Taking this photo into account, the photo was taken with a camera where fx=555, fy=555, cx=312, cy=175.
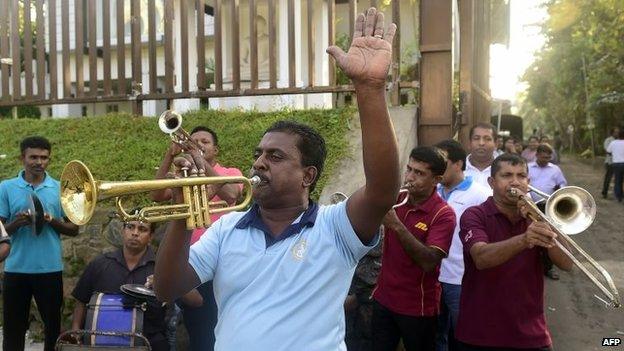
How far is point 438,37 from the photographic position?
5785mm

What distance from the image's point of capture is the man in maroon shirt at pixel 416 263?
3605 mm

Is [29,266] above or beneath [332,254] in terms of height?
beneath

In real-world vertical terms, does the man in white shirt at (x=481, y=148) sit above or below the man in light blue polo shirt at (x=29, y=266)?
above

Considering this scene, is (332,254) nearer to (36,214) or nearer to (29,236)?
(36,214)

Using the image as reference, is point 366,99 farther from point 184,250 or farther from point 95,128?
point 95,128

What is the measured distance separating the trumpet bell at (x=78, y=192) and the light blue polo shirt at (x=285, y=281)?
0.43 meters

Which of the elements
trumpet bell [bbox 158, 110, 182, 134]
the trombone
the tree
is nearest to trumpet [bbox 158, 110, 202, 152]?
trumpet bell [bbox 158, 110, 182, 134]

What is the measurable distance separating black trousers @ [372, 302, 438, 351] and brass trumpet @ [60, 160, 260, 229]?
2016 millimetres

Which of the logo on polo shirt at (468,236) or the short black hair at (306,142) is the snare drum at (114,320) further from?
the logo on polo shirt at (468,236)

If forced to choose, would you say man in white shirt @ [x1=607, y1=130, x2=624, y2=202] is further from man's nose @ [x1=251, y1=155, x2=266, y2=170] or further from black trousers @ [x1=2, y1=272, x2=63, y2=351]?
man's nose @ [x1=251, y1=155, x2=266, y2=170]

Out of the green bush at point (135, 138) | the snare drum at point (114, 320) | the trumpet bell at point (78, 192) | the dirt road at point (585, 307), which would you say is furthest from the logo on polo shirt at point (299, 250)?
the dirt road at point (585, 307)

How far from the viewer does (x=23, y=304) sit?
4590 millimetres

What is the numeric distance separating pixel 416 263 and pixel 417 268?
0.13m

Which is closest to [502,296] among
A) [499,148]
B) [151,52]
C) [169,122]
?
[169,122]
